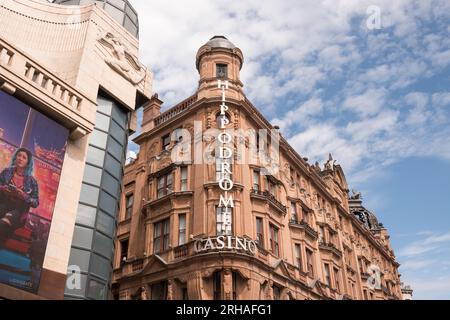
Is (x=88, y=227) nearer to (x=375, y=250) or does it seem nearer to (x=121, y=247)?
(x=121, y=247)

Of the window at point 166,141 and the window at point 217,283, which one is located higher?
the window at point 166,141

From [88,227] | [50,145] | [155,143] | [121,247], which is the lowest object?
[88,227]

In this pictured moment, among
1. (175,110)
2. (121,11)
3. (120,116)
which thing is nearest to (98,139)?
(120,116)

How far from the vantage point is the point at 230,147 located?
2981 cm

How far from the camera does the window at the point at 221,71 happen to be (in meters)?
33.2

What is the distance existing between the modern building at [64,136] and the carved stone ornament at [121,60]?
0.15 ft

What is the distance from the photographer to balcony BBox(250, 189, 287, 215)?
2942 cm

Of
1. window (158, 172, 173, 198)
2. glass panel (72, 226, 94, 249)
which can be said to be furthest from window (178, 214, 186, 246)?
glass panel (72, 226, 94, 249)

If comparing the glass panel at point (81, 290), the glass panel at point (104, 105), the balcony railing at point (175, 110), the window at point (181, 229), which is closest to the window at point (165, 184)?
the window at point (181, 229)

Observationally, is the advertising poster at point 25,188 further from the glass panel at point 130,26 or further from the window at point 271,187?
the window at point 271,187

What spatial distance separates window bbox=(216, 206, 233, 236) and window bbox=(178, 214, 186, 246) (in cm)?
257

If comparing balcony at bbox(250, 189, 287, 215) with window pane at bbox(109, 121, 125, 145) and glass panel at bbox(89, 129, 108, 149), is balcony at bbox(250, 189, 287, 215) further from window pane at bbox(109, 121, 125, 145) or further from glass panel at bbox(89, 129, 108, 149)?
glass panel at bbox(89, 129, 108, 149)
